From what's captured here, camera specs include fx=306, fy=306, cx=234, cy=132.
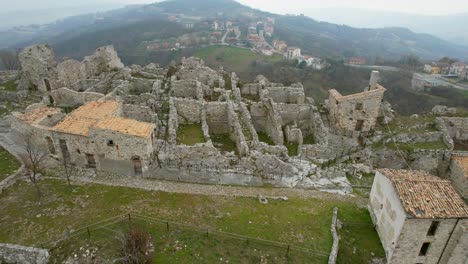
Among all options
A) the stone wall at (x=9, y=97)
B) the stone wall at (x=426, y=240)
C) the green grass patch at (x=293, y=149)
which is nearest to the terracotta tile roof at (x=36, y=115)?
the stone wall at (x=9, y=97)

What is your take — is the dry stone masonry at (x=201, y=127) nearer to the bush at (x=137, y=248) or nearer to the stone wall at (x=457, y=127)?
the stone wall at (x=457, y=127)

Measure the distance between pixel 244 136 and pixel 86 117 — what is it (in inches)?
486

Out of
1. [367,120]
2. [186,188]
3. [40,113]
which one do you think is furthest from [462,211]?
[40,113]

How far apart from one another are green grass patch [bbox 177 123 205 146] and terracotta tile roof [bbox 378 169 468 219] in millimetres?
14617

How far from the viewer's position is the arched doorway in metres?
21.3

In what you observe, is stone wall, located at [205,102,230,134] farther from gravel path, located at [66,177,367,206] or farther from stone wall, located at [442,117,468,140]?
stone wall, located at [442,117,468,140]

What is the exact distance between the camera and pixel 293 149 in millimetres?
27781

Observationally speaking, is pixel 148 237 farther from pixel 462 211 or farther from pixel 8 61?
pixel 8 61

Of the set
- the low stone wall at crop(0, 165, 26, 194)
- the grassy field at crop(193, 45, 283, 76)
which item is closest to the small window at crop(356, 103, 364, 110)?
the low stone wall at crop(0, 165, 26, 194)

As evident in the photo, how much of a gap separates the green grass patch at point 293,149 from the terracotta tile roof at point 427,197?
934 centimetres

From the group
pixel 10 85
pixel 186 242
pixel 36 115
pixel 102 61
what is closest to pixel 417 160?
pixel 186 242

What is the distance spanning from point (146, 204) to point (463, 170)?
81.0 feet

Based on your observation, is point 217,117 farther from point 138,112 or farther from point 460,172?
point 460,172

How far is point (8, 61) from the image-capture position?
5612cm
